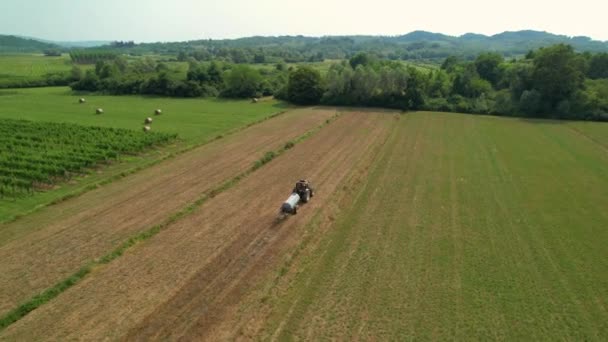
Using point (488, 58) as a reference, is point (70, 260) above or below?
below

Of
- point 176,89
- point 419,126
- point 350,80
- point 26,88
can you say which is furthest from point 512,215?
point 26,88

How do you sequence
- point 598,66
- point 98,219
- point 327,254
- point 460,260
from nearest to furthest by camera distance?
point 460,260 → point 327,254 → point 98,219 → point 598,66

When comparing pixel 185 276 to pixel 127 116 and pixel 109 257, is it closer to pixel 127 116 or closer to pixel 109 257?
pixel 109 257

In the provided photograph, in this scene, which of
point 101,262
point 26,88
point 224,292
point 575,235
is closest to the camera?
point 224,292

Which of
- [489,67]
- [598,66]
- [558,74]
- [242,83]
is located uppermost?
[598,66]

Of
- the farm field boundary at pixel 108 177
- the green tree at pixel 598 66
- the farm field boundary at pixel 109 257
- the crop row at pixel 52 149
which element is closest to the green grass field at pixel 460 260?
the farm field boundary at pixel 109 257

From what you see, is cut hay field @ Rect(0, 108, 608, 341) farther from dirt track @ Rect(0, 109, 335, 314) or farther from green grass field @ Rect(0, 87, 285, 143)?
green grass field @ Rect(0, 87, 285, 143)

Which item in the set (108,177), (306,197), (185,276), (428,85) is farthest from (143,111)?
(185,276)

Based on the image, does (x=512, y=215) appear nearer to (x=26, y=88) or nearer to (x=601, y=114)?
(x=601, y=114)
